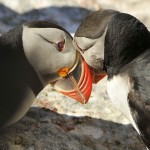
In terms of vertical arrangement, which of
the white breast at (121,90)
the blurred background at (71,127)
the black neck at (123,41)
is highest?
the black neck at (123,41)

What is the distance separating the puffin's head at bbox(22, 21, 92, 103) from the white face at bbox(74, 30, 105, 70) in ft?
0.37

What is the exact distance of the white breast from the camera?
138 inches

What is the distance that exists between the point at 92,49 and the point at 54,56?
33 centimetres

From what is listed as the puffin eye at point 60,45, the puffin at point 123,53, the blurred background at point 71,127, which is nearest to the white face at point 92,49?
the puffin at point 123,53

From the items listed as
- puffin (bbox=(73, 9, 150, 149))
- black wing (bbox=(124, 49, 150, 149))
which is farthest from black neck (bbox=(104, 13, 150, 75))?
black wing (bbox=(124, 49, 150, 149))

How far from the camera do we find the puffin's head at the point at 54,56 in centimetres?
378

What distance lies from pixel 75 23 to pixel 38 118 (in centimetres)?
171

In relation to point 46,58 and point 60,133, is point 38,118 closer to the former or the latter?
point 60,133

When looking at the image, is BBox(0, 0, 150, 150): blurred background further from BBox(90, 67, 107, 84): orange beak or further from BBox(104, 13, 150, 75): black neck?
BBox(104, 13, 150, 75): black neck

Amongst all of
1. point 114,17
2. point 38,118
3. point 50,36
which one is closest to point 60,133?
point 38,118

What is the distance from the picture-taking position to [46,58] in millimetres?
3811

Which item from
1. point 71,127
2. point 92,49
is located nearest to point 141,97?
point 92,49

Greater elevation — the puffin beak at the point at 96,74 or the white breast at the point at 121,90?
the white breast at the point at 121,90

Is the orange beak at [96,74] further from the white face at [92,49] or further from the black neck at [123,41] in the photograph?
the black neck at [123,41]
